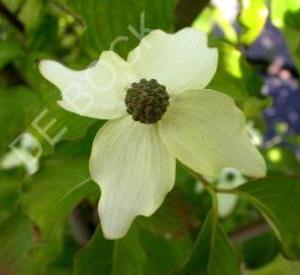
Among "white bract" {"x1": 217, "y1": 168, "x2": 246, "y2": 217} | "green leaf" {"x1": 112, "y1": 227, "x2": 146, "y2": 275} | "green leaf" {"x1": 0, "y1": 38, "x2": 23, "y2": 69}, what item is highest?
"green leaf" {"x1": 0, "y1": 38, "x2": 23, "y2": 69}

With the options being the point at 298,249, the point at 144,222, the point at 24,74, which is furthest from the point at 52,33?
the point at 298,249

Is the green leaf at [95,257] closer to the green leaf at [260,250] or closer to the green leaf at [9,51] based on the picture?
the green leaf at [9,51]

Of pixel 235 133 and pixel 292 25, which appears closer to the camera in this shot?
pixel 235 133

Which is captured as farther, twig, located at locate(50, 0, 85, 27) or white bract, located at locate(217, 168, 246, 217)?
white bract, located at locate(217, 168, 246, 217)

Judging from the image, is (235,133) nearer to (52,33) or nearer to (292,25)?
(292,25)

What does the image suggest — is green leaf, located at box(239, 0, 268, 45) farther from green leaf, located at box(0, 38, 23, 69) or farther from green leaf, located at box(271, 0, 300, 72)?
green leaf, located at box(0, 38, 23, 69)

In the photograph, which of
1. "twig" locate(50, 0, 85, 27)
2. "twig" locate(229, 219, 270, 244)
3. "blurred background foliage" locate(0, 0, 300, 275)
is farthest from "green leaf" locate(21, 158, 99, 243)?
"twig" locate(229, 219, 270, 244)
